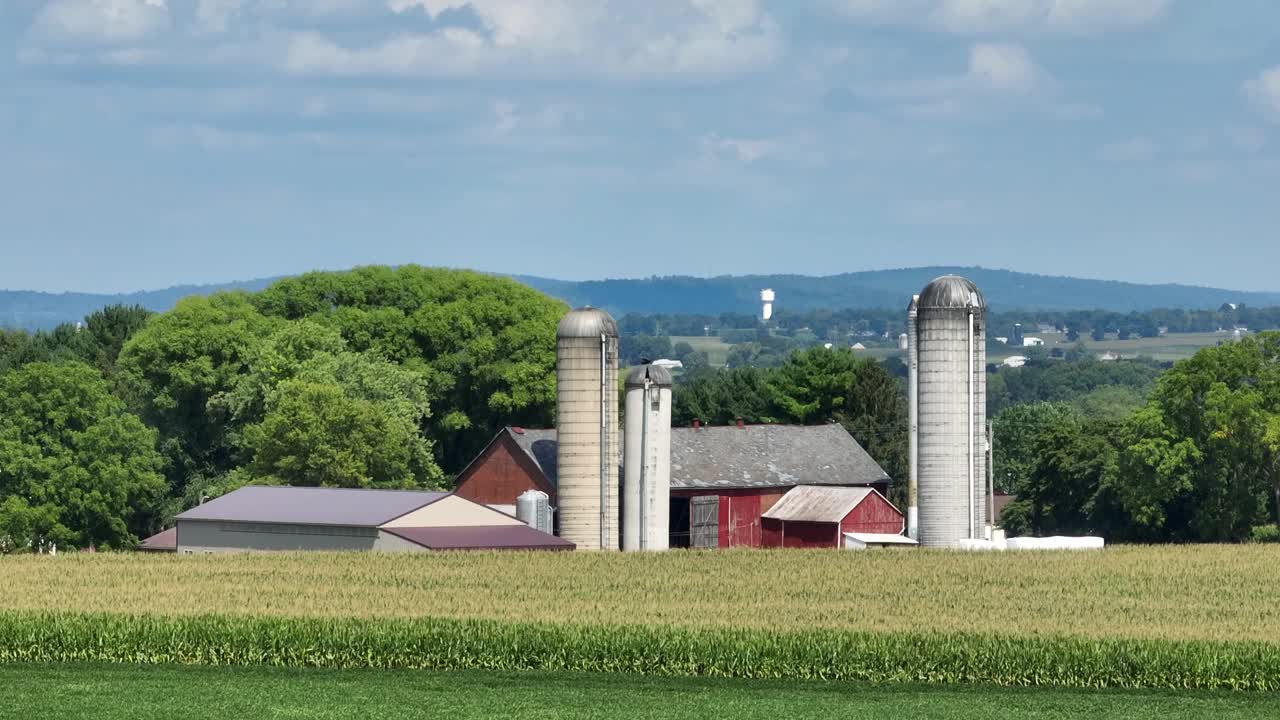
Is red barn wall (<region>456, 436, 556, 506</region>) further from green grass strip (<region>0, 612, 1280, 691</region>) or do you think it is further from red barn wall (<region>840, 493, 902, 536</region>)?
green grass strip (<region>0, 612, 1280, 691</region>)

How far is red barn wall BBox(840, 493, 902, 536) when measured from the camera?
8550cm

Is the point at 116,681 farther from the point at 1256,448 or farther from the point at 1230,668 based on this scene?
the point at 1256,448

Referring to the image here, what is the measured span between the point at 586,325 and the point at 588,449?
4556 mm

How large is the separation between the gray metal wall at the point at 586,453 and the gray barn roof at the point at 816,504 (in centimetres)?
958

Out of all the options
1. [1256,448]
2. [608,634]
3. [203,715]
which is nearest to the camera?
[203,715]

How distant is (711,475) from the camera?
287 feet

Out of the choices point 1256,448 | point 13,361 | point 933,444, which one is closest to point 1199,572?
point 933,444

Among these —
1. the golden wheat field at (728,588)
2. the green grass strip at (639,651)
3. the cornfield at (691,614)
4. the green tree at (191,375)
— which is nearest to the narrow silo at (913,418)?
the golden wheat field at (728,588)

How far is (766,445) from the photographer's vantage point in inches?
3570

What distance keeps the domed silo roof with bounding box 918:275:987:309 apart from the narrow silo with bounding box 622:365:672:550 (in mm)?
9865

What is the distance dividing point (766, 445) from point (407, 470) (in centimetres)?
1567

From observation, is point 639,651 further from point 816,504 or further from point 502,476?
point 502,476

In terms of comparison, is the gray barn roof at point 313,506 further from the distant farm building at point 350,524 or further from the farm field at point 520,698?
the farm field at point 520,698

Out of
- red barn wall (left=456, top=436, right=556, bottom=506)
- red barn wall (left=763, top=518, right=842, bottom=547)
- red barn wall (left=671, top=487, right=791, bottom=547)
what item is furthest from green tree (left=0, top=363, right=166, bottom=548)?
red barn wall (left=763, top=518, right=842, bottom=547)
